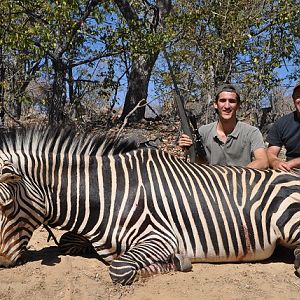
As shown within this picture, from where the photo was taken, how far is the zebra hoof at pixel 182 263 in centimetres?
321

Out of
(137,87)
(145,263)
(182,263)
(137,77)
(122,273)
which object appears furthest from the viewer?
(137,87)

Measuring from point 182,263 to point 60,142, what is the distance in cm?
126

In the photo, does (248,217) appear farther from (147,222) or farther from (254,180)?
(147,222)

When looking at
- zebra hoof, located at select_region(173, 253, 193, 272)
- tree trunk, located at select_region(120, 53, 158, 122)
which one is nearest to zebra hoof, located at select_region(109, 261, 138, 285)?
zebra hoof, located at select_region(173, 253, 193, 272)

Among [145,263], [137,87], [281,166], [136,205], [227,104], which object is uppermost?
[137,87]

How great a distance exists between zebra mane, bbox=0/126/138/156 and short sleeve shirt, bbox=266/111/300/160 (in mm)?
2073

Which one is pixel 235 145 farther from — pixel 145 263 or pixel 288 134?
pixel 145 263

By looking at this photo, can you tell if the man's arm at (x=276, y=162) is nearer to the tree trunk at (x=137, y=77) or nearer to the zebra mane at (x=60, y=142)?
the zebra mane at (x=60, y=142)

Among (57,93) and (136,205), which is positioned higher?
(57,93)

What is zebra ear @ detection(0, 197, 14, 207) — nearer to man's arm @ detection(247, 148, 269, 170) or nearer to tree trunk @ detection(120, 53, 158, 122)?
man's arm @ detection(247, 148, 269, 170)

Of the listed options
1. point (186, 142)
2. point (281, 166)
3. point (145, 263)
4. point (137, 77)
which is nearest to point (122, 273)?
point (145, 263)

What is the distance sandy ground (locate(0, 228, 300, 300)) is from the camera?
2.84 m

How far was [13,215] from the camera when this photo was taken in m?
3.04

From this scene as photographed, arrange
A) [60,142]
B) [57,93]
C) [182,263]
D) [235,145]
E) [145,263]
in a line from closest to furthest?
1. [145,263]
2. [182,263]
3. [60,142]
4. [235,145]
5. [57,93]
